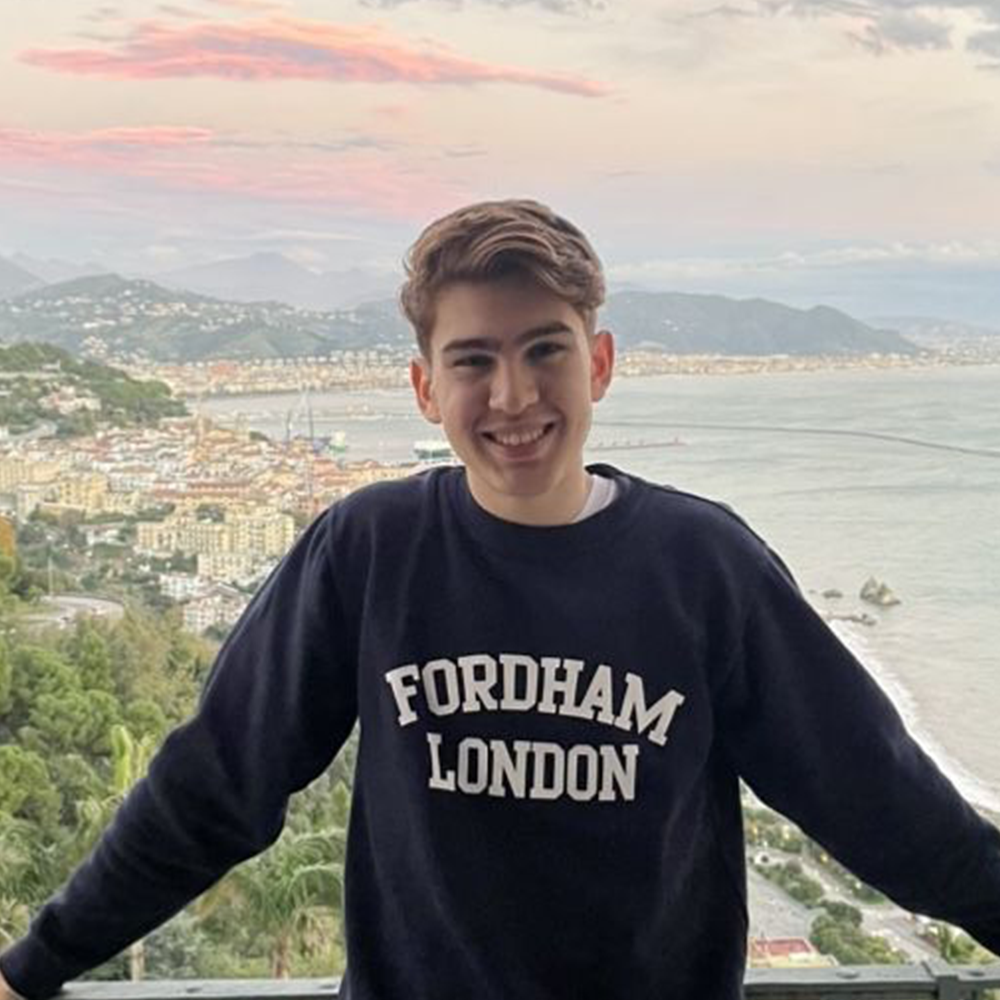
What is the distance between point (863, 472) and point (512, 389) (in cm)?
102

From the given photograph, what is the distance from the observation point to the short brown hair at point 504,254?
0.96 metres

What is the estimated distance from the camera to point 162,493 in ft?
5.81

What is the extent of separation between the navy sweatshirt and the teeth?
7 cm

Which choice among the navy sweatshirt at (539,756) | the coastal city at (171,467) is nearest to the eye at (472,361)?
the navy sweatshirt at (539,756)

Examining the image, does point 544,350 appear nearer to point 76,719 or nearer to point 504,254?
point 504,254

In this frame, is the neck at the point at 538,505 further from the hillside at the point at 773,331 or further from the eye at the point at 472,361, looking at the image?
the hillside at the point at 773,331

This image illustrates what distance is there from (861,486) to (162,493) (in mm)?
983

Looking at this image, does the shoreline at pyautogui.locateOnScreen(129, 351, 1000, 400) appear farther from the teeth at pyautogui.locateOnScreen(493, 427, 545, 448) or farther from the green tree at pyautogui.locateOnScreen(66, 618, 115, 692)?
the teeth at pyautogui.locateOnScreen(493, 427, 545, 448)

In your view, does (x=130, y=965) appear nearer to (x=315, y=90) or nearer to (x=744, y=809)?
(x=744, y=809)

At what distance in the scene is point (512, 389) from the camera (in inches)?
37.9

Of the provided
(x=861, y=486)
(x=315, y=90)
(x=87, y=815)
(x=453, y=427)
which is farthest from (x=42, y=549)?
(x=861, y=486)

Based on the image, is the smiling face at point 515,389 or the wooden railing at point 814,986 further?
the wooden railing at point 814,986

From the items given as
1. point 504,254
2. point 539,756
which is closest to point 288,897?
point 539,756

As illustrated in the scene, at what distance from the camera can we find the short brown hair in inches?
37.7
